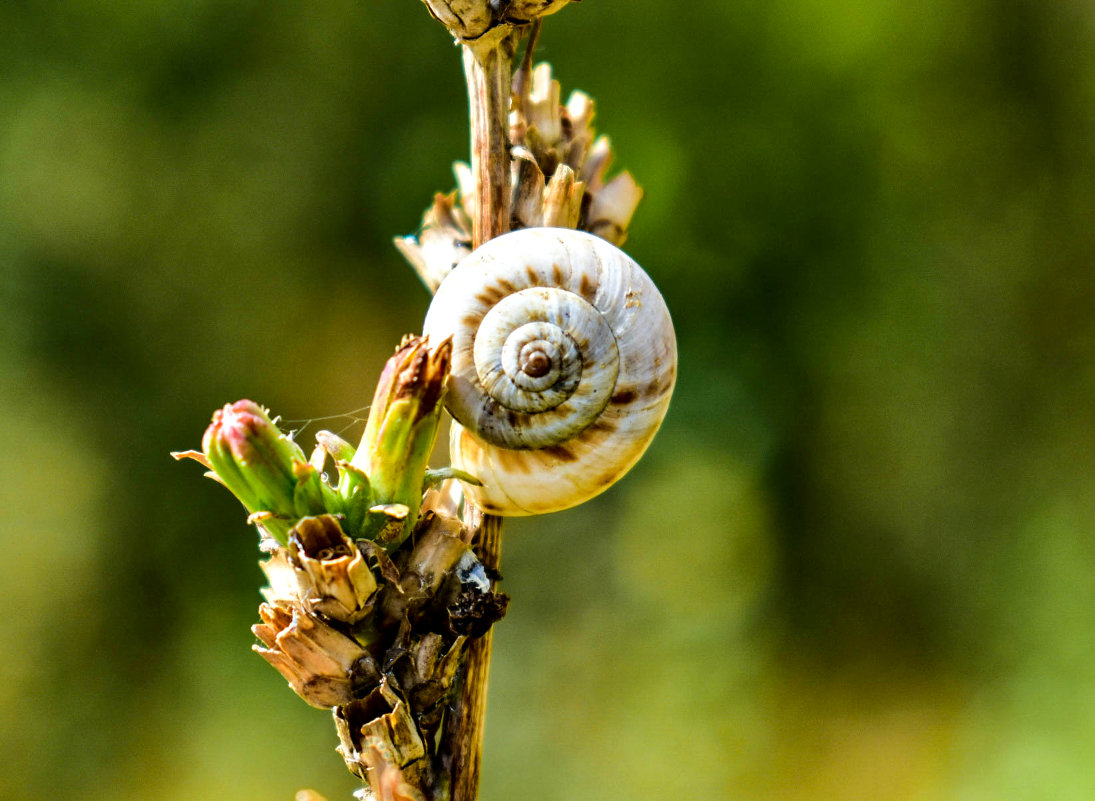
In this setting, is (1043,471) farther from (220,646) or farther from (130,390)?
(130,390)

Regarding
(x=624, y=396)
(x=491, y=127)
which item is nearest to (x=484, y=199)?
(x=491, y=127)

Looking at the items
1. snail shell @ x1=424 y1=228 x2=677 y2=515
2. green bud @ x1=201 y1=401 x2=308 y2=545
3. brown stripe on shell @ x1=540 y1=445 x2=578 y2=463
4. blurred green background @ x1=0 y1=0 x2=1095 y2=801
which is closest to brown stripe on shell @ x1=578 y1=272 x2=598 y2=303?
snail shell @ x1=424 y1=228 x2=677 y2=515

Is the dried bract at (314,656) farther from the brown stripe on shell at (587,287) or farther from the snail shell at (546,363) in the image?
the brown stripe on shell at (587,287)

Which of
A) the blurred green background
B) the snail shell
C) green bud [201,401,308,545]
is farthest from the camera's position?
the blurred green background

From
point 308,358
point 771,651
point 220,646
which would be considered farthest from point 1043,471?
point 220,646

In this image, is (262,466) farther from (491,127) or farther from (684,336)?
(684,336)

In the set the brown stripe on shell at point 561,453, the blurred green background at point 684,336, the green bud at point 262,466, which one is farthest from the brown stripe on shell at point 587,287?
the blurred green background at point 684,336

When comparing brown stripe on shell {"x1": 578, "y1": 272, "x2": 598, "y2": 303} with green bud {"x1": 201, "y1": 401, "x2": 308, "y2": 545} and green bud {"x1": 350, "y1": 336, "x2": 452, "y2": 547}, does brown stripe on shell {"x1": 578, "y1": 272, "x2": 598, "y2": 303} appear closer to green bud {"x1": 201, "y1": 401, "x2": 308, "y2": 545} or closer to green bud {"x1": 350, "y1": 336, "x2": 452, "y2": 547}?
green bud {"x1": 350, "y1": 336, "x2": 452, "y2": 547}
